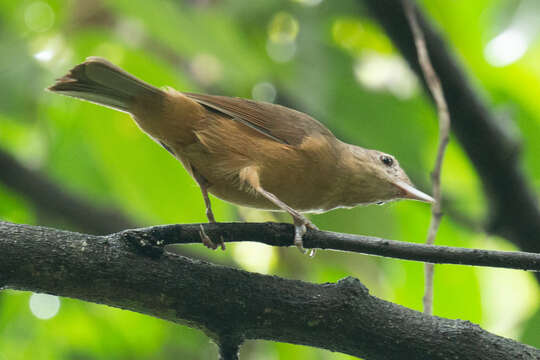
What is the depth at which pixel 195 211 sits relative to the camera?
13.0 ft

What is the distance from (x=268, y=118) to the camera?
3.87 metres

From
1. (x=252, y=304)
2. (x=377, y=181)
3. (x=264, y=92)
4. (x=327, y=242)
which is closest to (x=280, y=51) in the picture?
(x=264, y=92)

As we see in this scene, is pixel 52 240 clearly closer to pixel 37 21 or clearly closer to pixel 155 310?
pixel 155 310

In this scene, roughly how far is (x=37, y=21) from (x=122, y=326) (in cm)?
251

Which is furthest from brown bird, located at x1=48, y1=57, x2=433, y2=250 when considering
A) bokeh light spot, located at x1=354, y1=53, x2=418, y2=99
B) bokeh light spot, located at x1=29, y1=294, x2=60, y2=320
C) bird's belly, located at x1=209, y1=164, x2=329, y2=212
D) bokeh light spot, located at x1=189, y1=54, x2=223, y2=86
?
bokeh light spot, located at x1=29, y1=294, x2=60, y2=320

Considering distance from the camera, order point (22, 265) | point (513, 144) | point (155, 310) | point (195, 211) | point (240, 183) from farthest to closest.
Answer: point (513, 144) → point (195, 211) → point (240, 183) → point (155, 310) → point (22, 265)

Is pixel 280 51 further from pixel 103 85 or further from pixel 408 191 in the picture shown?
pixel 103 85

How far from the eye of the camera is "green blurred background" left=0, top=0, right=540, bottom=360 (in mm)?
3984

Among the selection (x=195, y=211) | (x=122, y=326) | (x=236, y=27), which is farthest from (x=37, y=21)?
(x=122, y=326)

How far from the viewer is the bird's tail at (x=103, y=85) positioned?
333cm

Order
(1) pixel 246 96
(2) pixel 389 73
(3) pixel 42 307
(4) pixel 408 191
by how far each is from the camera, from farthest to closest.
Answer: (2) pixel 389 73
(3) pixel 42 307
(1) pixel 246 96
(4) pixel 408 191

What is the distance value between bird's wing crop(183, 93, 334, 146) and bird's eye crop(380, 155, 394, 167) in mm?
404

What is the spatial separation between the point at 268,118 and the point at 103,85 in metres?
0.95

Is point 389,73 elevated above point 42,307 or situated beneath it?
elevated above
